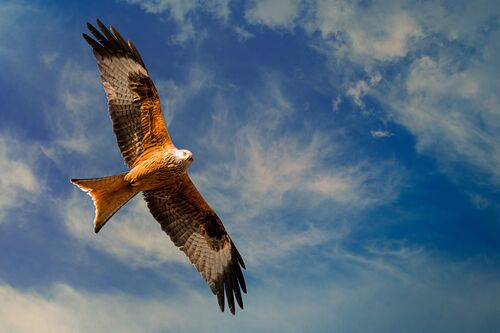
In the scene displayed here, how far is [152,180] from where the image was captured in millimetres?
9680

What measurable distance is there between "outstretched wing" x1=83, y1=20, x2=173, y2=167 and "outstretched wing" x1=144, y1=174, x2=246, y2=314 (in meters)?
1.13

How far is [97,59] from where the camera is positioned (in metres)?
10.1

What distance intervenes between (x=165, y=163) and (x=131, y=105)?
1416 mm

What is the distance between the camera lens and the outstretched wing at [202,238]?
10.5 m

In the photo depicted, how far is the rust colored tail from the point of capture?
9.22 m

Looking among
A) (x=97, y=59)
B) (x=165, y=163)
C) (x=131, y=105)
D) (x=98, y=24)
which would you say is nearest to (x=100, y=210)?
(x=165, y=163)

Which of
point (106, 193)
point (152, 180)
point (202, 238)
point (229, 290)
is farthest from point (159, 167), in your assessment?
point (229, 290)

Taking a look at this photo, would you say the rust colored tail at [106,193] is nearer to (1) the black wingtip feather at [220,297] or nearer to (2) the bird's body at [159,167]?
(2) the bird's body at [159,167]

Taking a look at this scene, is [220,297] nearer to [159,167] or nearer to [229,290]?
[229,290]

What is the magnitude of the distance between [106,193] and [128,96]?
6.26 ft

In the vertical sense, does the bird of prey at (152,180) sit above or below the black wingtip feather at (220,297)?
above

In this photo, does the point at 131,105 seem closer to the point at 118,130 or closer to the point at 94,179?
the point at 118,130

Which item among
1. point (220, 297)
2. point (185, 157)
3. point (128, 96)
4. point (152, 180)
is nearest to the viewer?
point (185, 157)

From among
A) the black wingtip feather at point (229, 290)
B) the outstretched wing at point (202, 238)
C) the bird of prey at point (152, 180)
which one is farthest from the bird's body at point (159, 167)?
the black wingtip feather at point (229, 290)
